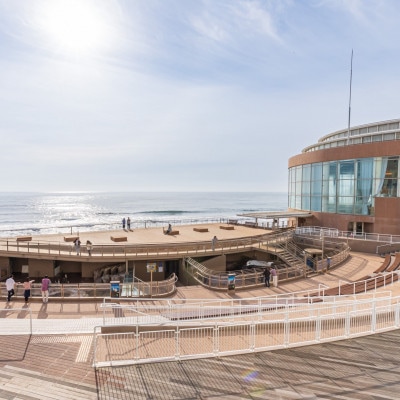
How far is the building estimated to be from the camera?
31.9m

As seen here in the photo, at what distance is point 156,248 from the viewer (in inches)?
965

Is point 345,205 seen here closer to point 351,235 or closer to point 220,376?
point 351,235

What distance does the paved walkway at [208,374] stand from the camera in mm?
7746

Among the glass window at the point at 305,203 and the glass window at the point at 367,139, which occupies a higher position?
the glass window at the point at 367,139

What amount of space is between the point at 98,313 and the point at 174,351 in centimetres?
636

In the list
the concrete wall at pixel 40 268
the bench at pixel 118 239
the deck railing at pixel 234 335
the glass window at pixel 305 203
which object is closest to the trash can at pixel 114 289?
the deck railing at pixel 234 335

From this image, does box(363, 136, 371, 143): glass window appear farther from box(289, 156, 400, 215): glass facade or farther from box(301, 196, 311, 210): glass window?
box(301, 196, 311, 210): glass window

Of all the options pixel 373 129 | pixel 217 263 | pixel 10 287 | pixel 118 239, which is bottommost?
pixel 217 263

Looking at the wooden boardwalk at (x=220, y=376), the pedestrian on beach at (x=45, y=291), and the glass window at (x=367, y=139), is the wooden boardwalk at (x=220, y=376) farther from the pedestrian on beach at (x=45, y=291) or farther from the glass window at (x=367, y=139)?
the glass window at (x=367, y=139)

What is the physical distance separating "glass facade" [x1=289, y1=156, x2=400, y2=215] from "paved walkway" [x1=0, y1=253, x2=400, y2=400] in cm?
2495

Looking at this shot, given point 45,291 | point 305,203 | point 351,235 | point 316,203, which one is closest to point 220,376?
point 45,291

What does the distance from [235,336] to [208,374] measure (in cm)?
310

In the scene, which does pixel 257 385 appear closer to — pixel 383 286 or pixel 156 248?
pixel 383 286

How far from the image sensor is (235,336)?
1148cm
